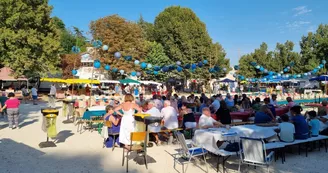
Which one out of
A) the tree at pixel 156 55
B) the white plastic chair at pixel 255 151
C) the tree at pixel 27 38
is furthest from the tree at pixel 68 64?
the white plastic chair at pixel 255 151

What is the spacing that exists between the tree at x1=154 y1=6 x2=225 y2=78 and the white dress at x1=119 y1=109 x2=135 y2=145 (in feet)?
101

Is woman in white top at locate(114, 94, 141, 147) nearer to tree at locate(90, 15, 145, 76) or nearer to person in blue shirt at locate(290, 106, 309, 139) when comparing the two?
person in blue shirt at locate(290, 106, 309, 139)

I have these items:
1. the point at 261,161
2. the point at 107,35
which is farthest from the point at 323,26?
the point at 261,161

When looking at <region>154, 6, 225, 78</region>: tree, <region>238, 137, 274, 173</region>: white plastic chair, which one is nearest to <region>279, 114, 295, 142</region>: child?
<region>238, 137, 274, 173</region>: white plastic chair

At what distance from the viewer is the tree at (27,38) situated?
1056 inches

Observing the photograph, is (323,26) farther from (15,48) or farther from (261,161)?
(261,161)

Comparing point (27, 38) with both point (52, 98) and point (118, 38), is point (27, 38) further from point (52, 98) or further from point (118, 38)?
point (52, 98)

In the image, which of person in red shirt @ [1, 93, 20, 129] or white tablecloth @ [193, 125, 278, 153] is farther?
person in red shirt @ [1, 93, 20, 129]

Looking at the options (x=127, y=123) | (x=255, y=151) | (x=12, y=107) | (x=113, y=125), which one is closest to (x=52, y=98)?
(x=12, y=107)

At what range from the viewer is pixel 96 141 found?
28.3 ft

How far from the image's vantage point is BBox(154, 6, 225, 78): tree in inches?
1513

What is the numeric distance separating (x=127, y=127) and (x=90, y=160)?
126cm

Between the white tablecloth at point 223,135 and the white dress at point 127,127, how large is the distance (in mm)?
1551

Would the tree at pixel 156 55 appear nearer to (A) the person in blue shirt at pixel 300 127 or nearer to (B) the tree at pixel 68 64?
(B) the tree at pixel 68 64
